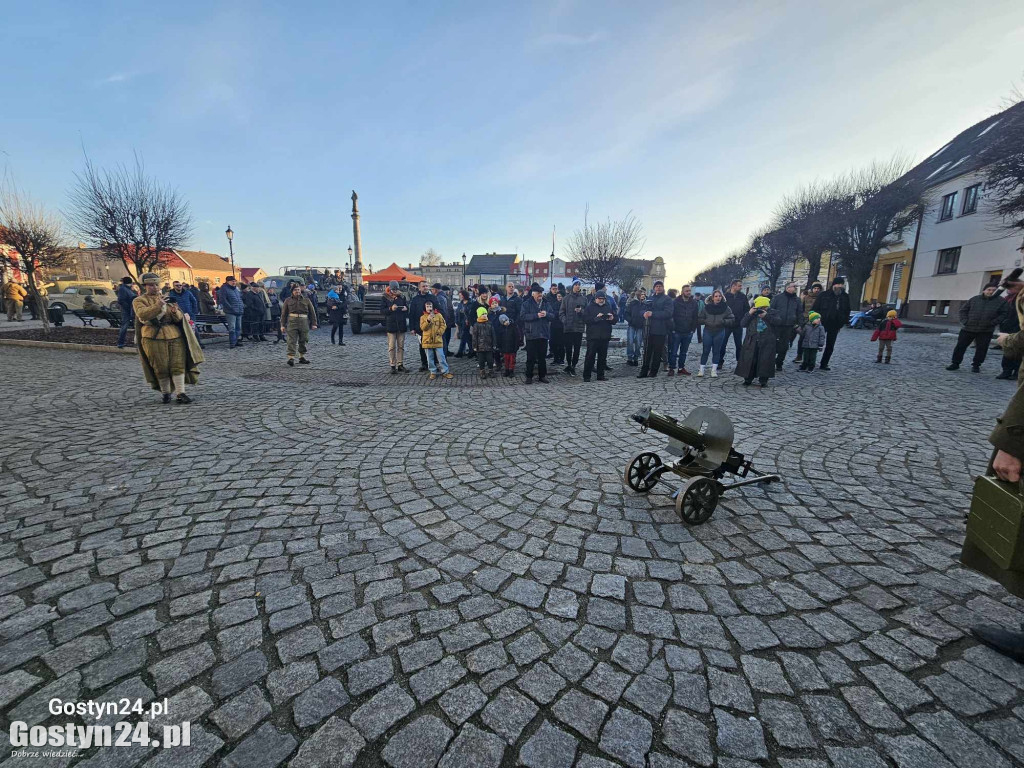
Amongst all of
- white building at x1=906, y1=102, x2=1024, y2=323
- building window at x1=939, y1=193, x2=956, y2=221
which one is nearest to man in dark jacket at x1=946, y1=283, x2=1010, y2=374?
white building at x1=906, y1=102, x2=1024, y2=323

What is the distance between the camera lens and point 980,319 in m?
8.93

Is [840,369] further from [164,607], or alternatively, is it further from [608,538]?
[164,607]

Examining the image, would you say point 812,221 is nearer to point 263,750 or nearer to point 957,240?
point 957,240

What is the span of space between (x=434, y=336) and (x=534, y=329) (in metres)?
2.15

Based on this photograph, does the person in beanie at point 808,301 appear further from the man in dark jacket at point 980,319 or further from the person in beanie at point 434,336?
the person in beanie at point 434,336

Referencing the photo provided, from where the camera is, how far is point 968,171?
22359mm

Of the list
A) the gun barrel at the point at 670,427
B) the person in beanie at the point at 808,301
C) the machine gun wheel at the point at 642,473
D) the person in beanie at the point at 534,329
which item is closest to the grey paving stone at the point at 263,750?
the gun barrel at the point at 670,427

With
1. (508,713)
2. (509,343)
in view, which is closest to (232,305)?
(509,343)

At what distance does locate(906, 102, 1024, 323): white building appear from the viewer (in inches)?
838

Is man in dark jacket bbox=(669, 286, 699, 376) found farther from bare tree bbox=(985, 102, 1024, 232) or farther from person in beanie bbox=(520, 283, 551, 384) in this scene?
bare tree bbox=(985, 102, 1024, 232)

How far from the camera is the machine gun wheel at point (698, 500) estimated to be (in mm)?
3131

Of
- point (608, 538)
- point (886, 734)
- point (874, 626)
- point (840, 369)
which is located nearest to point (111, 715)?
point (608, 538)

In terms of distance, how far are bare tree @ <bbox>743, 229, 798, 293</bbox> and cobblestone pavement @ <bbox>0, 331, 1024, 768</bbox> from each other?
33.6m

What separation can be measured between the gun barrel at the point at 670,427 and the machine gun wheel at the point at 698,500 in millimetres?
357
